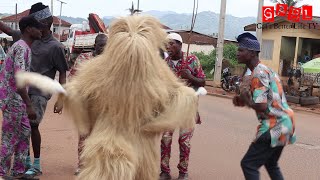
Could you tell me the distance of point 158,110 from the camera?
10.7 ft

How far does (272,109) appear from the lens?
3547 millimetres

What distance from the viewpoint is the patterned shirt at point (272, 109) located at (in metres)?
3.53

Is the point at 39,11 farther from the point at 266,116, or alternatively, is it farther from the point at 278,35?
the point at 278,35

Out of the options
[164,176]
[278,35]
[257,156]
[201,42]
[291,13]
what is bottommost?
[164,176]

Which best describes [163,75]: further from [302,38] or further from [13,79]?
[302,38]

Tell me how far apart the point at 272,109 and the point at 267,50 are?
21.0m

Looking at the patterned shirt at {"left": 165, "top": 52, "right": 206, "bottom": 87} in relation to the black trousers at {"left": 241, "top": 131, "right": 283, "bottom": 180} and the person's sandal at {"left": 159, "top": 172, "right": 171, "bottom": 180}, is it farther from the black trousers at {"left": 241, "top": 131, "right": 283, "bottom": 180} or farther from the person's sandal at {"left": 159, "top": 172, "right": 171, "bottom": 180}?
the black trousers at {"left": 241, "top": 131, "right": 283, "bottom": 180}

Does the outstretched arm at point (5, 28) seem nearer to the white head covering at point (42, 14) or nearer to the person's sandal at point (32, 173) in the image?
the white head covering at point (42, 14)

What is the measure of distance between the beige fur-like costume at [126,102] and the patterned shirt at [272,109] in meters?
0.57

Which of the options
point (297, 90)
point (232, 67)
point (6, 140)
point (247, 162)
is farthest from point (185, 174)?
point (232, 67)

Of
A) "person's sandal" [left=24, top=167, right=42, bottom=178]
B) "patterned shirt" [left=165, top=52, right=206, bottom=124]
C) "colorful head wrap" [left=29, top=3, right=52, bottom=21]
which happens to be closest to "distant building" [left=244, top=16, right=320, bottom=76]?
"patterned shirt" [left=165, top=52, right=206, bottom=124]

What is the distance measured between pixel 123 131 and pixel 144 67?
460 millimetres

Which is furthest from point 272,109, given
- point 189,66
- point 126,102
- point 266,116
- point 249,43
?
point 189,66

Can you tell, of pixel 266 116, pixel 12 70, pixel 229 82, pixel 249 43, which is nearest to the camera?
pixel 266 116
